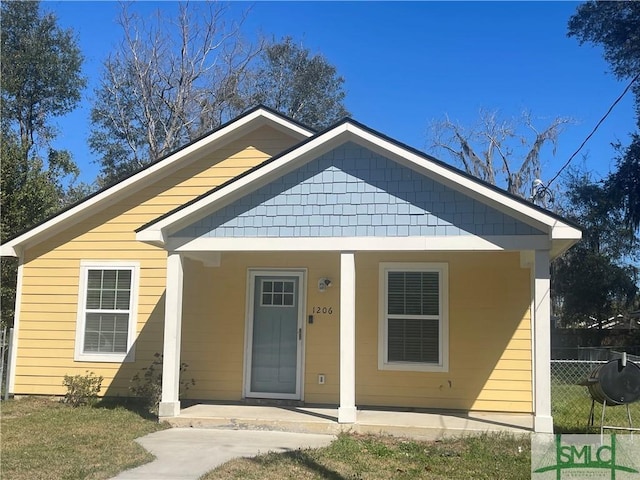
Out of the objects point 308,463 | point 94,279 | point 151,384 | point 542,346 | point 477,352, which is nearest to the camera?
point 308,463

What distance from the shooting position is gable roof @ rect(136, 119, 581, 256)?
7.67 meters

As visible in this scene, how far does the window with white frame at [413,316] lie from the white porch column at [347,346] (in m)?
1.66

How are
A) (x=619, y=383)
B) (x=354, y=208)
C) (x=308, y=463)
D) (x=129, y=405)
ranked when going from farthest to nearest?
(x=129, y=405) < (x=354, y=208) < (x=619, y=383) < (x=308, y=463)

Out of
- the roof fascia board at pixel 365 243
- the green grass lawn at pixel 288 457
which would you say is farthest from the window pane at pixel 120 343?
the roof fascia board at pixel 365 243

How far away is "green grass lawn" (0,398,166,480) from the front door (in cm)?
215

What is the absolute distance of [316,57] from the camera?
33.2 metres

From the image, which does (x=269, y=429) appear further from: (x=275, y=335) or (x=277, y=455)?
(x=275, y=335)

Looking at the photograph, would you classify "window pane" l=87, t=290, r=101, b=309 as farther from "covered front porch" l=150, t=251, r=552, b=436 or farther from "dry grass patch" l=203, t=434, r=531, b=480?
"dry grass patch" l=203, t=434, r=531, b=480

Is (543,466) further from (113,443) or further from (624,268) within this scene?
(624,268)

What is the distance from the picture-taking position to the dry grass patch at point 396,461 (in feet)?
19.4

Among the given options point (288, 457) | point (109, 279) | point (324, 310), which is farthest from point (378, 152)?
point (109, 279)

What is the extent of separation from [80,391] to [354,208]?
576 cm

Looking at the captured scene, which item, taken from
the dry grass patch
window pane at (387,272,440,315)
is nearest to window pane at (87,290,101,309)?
window pane at (387,272,440,315)

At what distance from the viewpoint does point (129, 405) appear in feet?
32.4
